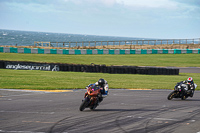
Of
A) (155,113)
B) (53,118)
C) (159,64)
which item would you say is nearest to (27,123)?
(53,118)

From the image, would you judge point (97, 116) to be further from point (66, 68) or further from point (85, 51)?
point (85, 51)

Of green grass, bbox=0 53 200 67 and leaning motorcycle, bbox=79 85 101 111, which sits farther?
green grass, bbox=0 53 200 67

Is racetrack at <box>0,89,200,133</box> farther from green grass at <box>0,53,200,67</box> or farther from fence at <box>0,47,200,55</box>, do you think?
fence at <box>0,47,200,55</box>

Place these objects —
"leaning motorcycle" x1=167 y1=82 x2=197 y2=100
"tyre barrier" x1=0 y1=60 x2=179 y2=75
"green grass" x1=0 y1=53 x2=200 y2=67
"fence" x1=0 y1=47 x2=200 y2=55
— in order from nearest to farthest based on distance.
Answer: "leaning motorcycle" x1=167 y1=82 x2=197 y2=100, "tyre barrier" x1=0 y1=60 x2=179 y2=75, "green grass" x1=0 y1=53 x2=200 y2=67, "fence" x1=0 y1=47 x2=200 y2=55

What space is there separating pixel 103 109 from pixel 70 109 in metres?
1.47

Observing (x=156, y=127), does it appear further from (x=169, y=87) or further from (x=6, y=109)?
(x=169, y=87)

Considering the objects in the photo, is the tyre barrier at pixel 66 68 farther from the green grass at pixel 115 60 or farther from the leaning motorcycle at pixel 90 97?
the leaning motorcycle at pixel 90 97

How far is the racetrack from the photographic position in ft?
31.2

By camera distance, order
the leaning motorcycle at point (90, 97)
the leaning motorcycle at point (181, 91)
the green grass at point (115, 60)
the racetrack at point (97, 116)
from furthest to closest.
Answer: the green grass at point (115, 60) → the leaning motorcycle at point (181, 91) → the leaning motorcycle at point (90, 97) → the racetrack at point (97, 116)

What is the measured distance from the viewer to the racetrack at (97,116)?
9.50m

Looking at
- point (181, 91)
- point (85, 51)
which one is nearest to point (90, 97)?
point (181, 91)

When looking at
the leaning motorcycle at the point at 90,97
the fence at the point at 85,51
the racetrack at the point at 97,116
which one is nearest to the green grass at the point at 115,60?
the fence at the point at 85,51

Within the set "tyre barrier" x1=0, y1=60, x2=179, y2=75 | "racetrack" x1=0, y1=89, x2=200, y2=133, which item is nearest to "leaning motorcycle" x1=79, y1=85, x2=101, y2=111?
"racetrack" x1=0, y1=89, x2=200, y2=133

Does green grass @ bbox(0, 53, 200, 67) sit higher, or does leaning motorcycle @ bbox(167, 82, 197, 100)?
green grass @ bbox(0, 53, 200, 67)
